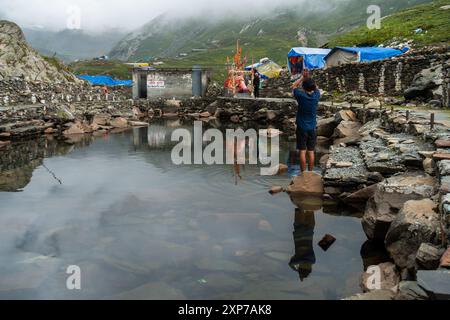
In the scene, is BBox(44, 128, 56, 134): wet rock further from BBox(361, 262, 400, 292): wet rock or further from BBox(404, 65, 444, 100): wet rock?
BBox(361, 262, 400, 292): wet rock

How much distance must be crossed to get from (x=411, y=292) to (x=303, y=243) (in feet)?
11.7

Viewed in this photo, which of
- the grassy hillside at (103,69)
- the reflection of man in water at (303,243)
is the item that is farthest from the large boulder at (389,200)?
the grassy hillside at (103,69)

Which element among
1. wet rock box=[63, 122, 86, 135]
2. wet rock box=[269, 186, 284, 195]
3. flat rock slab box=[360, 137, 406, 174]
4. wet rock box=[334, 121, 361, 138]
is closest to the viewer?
flat rock slab box=[360, 137, 406, 174]

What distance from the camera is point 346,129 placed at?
20250 millimetres

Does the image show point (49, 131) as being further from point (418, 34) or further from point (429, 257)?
point (418, 34)

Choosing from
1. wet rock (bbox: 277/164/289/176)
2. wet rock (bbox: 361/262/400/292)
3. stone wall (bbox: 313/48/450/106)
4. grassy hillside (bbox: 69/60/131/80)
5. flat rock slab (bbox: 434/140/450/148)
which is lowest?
wet rock (bbox: 361/262/400/292)

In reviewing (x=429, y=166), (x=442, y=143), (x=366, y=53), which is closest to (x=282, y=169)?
(x=442, y=143)

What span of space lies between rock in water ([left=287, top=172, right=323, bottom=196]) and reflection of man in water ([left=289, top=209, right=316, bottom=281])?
1.19 metres

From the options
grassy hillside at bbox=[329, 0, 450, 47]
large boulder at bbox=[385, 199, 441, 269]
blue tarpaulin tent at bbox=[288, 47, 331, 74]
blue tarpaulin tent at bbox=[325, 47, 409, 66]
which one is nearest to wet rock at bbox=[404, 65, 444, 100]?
blue tarpaulin tent at bbox=[325, 47, 409, 66]

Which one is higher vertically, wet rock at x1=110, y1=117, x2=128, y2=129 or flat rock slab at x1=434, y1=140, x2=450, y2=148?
flat rock slab at x1=434, y1=140, x2=450, y2=148

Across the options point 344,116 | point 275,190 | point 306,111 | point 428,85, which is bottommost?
point 275,190

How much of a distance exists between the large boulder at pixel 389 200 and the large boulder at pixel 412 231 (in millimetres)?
696

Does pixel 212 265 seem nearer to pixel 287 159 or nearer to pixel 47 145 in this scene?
pixel 287 159

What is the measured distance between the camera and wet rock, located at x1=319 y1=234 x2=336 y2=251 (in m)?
8.07
